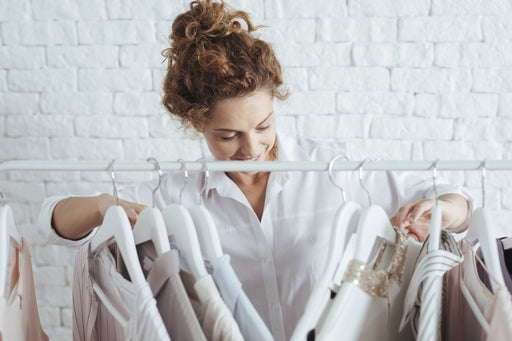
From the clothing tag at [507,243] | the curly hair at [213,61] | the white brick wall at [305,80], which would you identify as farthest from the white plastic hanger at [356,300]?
the white brick wall at [305,80]

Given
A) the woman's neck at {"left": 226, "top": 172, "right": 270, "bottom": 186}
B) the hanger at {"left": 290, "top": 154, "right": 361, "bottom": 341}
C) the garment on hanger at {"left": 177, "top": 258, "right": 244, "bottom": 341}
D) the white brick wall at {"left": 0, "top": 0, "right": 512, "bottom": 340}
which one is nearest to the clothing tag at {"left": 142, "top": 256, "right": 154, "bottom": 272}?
the garment on hanger at {"left": 177, "top": 258, "right": 244, "bottom": 341}

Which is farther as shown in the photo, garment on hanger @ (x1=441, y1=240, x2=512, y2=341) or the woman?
the woman

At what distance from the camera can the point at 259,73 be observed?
3.36 ft

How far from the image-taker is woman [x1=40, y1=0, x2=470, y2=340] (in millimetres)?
958

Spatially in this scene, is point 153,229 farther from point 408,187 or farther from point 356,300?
point 408,187

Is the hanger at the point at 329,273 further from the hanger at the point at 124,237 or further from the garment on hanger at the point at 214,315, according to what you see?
the hanger at the point at 124,237

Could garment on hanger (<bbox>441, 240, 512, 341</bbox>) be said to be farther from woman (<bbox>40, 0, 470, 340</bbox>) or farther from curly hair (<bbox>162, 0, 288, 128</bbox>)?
curly hair (<bbox>162, 0, 288, 128</bbox>)

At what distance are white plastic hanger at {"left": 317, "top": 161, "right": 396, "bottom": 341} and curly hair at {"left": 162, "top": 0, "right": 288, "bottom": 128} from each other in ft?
1.25

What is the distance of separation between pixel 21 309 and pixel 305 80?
1024 mm

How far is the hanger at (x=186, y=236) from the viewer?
684 mm

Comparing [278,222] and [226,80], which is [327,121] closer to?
[278,222]

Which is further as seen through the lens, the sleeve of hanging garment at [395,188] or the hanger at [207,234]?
the sleeve of hanging garment at [395,188]

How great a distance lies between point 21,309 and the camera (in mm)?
788

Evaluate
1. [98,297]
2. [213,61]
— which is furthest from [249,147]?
[98,297]
